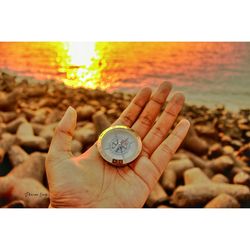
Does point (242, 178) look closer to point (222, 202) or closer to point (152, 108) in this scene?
point (222, 202)

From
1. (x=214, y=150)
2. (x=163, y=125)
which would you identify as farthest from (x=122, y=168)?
(x=214, y=150)

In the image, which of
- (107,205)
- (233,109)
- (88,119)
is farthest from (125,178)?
(233,109)

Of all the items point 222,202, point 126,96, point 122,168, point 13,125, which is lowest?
point 222,202

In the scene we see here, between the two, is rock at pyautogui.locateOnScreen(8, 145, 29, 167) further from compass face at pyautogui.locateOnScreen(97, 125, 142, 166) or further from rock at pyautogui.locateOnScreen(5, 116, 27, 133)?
compass face at pyautogui.locateOnScreen(97, 125, 142, 166)

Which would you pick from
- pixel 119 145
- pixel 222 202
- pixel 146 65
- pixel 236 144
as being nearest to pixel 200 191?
pixel 222 202

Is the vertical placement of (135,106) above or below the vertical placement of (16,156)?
above
